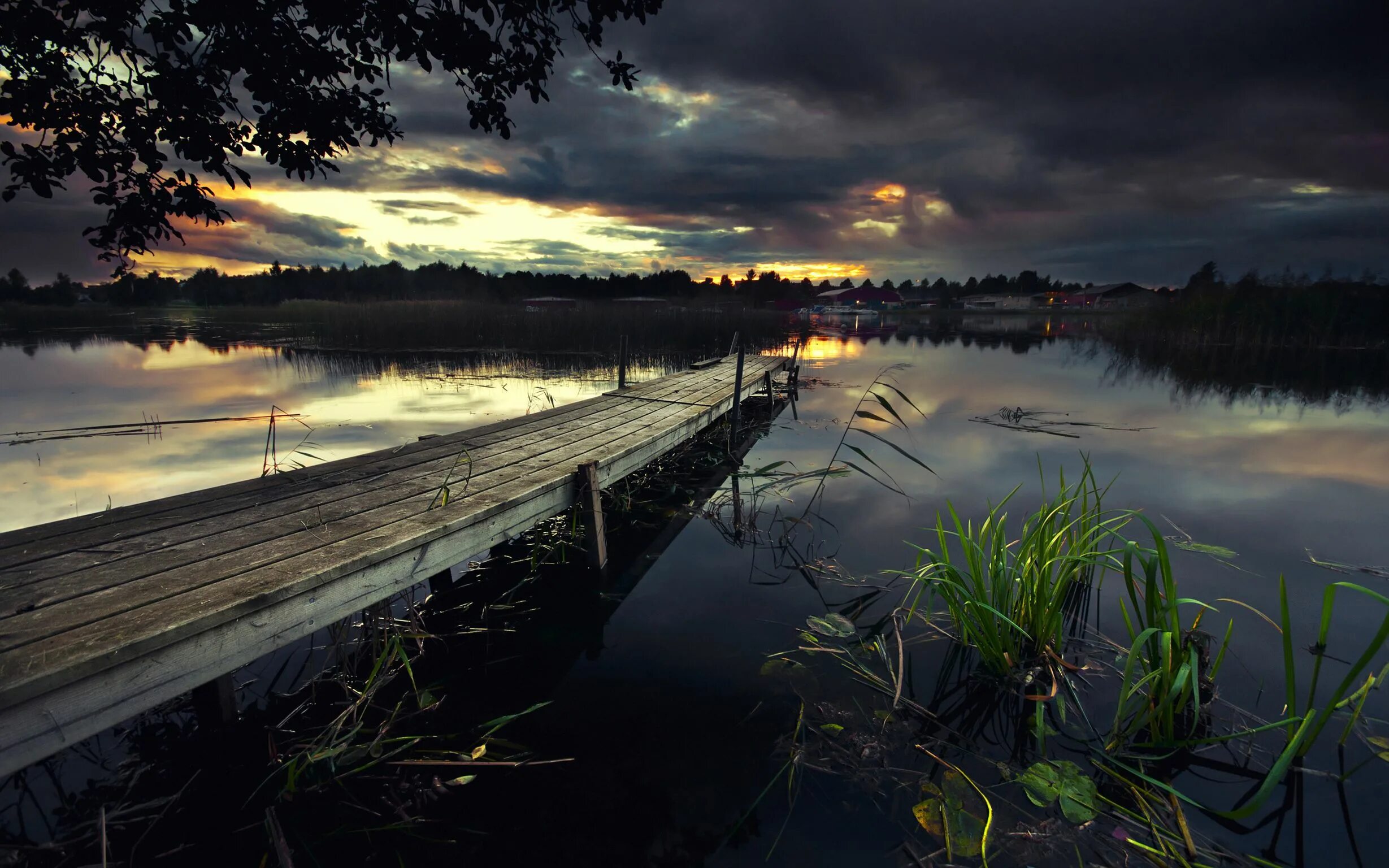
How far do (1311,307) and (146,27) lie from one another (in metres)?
29.3

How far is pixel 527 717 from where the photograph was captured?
116 inches

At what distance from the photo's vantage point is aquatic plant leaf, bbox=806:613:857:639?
367cm

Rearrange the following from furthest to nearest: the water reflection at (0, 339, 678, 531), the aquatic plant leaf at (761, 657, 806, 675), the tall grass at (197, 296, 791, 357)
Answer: the tall grass at (197, 296, 791, 357)
the water reflection at (0, 339, 678, 531)
the aquatic plant leaf at (761, 657, 806, 675)

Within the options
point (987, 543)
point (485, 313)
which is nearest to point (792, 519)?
point (987, 543)

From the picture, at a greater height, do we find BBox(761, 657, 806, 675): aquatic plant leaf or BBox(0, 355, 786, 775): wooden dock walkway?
BBox(0, 355, 786, 775): wooden dock walkway

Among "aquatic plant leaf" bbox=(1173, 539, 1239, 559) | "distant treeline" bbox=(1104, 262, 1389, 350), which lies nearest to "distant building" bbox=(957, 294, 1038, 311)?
"distant treeline" bbox=(1104, 262, 1389, 350)

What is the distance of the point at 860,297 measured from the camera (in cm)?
8000

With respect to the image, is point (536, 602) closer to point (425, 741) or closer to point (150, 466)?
point (425, 741)

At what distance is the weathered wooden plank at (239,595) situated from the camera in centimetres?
164

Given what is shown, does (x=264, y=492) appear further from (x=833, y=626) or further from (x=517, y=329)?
(x=517, y=329)

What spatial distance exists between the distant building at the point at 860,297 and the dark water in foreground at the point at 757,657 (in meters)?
72.3

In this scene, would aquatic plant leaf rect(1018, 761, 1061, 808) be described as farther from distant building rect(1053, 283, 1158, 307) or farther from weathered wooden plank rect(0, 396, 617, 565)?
distant building rect(1053, 283, 1158, 307)

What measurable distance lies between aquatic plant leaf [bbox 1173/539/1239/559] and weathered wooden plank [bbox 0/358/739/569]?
5.86 metres

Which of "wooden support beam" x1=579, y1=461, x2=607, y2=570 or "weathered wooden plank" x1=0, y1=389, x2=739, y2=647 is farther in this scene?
"wooden support beam" x1=579, y1=461, x2=607, y2=570
